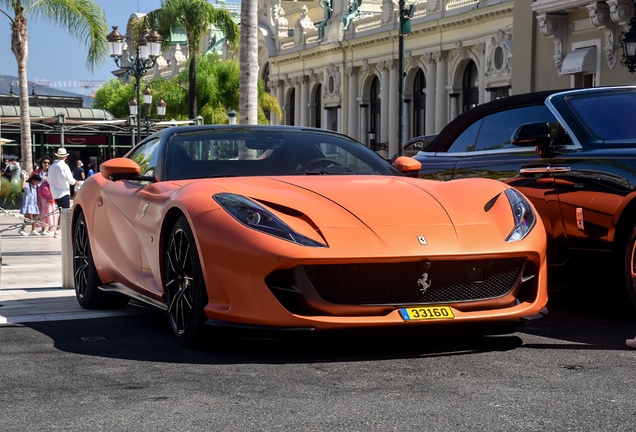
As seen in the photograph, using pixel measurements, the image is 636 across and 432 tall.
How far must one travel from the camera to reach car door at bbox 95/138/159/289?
235 inches

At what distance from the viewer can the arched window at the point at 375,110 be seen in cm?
6306

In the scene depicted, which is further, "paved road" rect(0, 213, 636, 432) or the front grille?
the front grille

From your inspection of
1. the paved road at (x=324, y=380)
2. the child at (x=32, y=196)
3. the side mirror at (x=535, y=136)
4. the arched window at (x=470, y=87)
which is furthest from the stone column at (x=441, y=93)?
the paved road at (x=324, y=380)

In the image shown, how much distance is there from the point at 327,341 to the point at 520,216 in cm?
126

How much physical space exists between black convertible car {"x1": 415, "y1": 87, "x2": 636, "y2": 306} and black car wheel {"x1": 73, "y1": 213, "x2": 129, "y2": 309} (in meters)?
2.84

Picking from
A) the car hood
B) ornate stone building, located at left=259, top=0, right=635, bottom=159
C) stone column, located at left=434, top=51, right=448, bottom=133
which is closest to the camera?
the car hood

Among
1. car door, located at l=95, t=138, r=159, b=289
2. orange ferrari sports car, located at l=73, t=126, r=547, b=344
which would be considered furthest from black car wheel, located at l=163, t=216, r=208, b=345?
car door, located at l=95, t=138, r=159, b=289

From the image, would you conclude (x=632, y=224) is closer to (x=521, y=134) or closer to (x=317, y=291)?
(x=521, y=134)

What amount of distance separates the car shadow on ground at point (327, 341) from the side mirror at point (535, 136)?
3.78 ft

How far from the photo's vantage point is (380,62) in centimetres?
5966

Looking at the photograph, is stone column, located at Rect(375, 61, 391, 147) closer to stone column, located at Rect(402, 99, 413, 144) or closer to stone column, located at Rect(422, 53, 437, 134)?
stone column, located at Rect(402, 99, 413, 144)

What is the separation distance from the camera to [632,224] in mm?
5770

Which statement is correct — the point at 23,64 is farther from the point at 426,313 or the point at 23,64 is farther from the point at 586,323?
the point at 426,313

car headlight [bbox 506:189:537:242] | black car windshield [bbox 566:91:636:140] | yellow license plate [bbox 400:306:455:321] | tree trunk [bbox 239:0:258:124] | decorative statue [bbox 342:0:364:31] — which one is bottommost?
yellow license plate [bbox 400:306:455:321]
